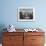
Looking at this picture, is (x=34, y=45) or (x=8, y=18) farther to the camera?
(x=8, y=18)

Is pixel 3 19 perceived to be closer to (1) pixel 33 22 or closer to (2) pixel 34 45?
(1) pixel 33 22

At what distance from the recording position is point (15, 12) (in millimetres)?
3969

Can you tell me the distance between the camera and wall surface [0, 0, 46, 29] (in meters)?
3.96

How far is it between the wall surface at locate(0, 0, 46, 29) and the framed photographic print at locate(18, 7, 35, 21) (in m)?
0.10

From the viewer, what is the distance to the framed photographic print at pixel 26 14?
3959 mm

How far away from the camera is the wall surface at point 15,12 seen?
3.96 metres

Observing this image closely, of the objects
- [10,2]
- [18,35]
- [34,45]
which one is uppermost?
[10,2]

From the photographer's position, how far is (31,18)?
3971 millimetres

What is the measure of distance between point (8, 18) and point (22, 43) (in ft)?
3.18

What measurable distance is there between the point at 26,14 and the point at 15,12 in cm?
35

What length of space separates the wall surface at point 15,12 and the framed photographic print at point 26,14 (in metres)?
0.10

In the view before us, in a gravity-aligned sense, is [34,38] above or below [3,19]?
below

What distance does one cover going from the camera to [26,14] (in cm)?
399

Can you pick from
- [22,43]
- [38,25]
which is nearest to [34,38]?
[22,43]
